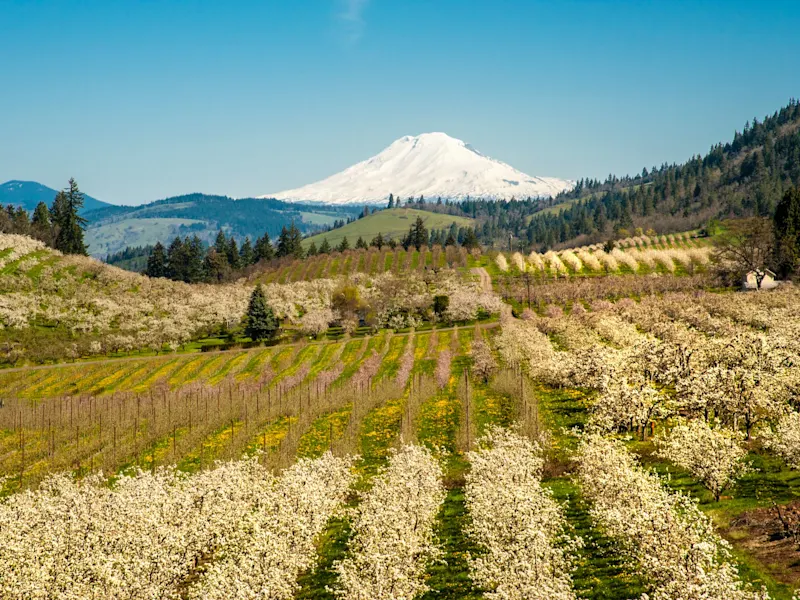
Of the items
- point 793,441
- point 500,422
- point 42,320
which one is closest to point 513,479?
point 793,441

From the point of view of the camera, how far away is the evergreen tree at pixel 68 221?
168875 millimetres

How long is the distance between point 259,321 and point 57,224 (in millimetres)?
91627

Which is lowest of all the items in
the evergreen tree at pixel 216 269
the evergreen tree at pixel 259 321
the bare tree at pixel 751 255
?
the evergreen tree at pixel 259 321

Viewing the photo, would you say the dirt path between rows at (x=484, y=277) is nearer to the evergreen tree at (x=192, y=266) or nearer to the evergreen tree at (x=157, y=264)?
the evergreen tree at (x=192, y=266)

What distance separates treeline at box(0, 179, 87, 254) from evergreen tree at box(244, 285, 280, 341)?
72379 millimetres

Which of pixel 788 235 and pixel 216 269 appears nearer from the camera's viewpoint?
pixel 788 235

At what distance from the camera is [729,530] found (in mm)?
38969

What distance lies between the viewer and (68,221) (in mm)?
173000

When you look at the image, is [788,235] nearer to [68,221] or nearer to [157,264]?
[157,264]

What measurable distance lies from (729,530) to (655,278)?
116974mm

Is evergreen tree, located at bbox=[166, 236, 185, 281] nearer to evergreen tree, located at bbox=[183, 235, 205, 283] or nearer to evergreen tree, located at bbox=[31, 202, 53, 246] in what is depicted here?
evergreen tree, located at bbox=[183, 235, 205, 283]

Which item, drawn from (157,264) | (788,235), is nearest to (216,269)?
(157,264)

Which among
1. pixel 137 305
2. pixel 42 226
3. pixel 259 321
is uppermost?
pixel 42 226

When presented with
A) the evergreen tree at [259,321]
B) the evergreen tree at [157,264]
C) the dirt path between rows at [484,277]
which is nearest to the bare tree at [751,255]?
the dirt path between rows at [484,277]
